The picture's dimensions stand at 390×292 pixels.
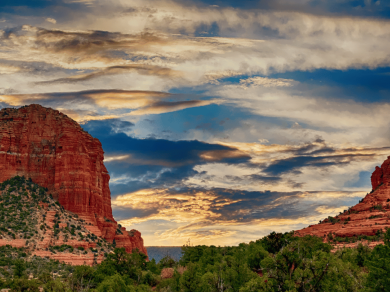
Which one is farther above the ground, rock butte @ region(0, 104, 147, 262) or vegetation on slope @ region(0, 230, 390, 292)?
rock butte @ region(0, 104, 147, 262)

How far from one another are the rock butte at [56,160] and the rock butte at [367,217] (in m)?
73.6

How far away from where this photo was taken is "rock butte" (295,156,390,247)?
9812 cm

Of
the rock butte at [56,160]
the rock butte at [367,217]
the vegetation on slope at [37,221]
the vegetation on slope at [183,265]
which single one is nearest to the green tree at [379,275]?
the vegetation on slope at [183,265]

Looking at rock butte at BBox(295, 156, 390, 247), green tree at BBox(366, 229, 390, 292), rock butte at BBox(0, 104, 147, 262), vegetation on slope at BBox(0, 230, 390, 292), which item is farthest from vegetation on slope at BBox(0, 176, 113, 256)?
green tree at BBox(366, 229, 390, 292)

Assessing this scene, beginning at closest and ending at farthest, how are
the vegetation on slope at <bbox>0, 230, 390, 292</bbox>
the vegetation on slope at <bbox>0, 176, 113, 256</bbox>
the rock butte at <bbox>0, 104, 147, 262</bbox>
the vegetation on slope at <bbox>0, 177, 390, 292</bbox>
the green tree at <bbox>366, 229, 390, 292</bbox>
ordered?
the green tree at <bbox>366, 229, 390, 292</bbox> → the vegetation on slope at <bbox>0, 230, 390, 292</bbox> → the vegetation on slope at <bbox>0, 177, 390, 292</bbox> → the vegetation on slope at <bbox>0, 176, 113, 256</bbox> → the rock butte at <bbox>0, 104, 147, 262</bbox>

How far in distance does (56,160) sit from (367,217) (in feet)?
337

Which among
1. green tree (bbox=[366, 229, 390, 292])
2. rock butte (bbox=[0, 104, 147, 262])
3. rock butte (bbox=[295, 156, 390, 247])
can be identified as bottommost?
green tree (bbox=[366, 229, 390, 292])

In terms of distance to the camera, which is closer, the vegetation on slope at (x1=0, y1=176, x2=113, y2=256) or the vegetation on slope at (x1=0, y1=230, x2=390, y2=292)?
the vegetation on slope at (x1=0, y1=230, x2=390, y2=292)

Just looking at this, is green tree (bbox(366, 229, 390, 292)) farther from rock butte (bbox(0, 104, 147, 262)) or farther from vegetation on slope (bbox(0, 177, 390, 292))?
rock butte (bbox(0, 104, 147, 262))

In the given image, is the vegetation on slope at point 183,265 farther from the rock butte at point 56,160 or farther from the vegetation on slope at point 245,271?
the rock butte at point 56,160

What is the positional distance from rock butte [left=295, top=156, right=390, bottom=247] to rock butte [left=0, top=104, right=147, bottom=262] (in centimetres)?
7356

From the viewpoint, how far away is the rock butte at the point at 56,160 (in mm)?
154500

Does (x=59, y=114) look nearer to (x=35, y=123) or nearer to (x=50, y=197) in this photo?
(x=35, y=123)

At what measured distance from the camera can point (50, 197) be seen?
504ft
